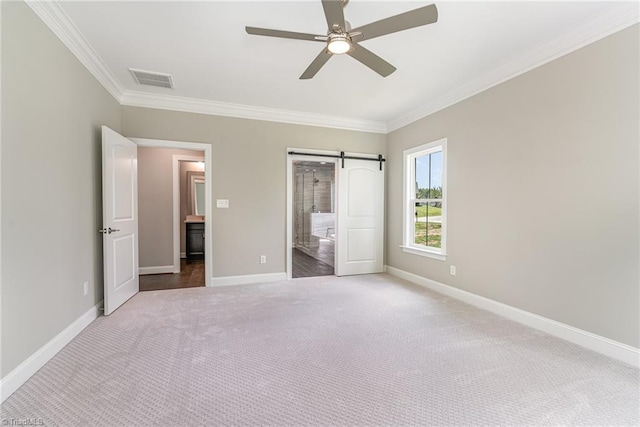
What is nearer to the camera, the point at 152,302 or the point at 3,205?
the point at 3,205

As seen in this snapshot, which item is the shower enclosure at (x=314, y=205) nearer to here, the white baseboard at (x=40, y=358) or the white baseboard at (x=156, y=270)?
the white baseboard at (x=156, y=270)

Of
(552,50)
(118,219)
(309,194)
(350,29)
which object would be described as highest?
(552,50)

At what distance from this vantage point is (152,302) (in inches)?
137

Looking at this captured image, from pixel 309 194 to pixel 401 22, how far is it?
275 inches

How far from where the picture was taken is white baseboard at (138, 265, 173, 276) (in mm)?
5003

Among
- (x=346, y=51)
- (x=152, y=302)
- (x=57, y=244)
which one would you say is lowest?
(x=152, y=302)

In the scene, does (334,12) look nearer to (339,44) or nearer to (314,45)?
(339,44)

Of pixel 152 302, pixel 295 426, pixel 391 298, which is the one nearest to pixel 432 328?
pixel 391 298

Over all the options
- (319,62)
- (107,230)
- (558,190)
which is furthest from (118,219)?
(558,190)

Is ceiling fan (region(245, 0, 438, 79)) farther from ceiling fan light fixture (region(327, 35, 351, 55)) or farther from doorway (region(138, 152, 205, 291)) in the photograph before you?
doorway (region(138, 152, 205, 291))

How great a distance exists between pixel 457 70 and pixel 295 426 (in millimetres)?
3500

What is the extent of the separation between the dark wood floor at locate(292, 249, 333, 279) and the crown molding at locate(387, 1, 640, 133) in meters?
3.23

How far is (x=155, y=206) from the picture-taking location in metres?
5.05

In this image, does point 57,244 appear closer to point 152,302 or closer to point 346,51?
point 152,302
